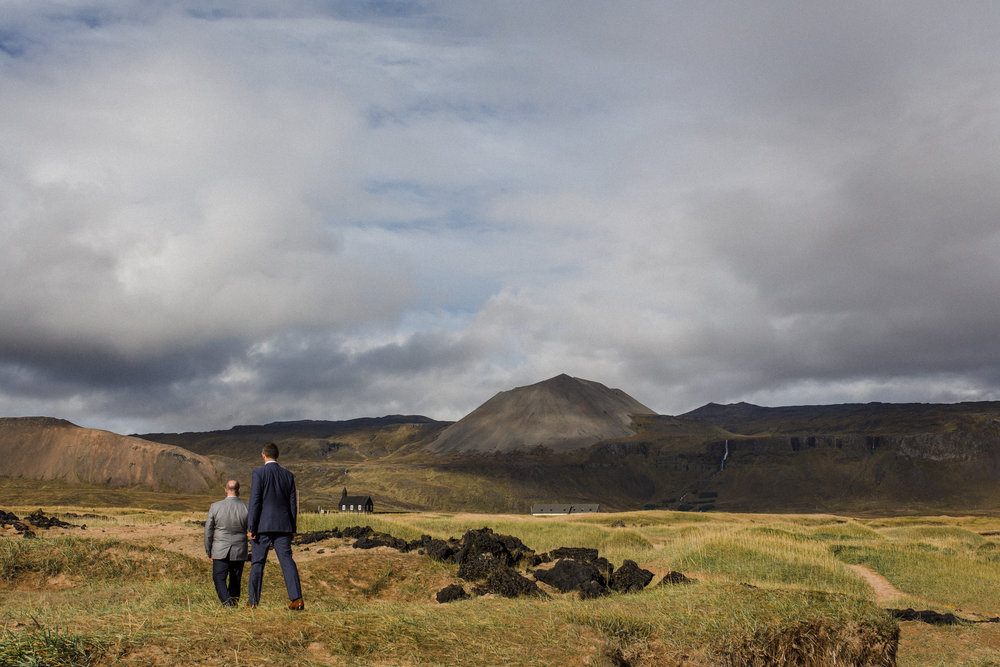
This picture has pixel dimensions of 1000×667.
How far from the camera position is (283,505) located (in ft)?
35.2

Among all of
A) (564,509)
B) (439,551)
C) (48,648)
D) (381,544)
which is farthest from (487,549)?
(564,509)

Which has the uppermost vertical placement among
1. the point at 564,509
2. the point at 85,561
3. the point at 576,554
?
the point at 85,561

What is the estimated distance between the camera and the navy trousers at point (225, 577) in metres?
11.2

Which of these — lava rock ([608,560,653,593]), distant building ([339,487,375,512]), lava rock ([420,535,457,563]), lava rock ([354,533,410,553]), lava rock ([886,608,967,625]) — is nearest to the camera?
lava rock ([886,608,967,625])

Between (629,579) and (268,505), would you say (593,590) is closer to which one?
(629,579)

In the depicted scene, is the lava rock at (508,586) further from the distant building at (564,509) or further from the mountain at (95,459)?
the mountain at (95,459)

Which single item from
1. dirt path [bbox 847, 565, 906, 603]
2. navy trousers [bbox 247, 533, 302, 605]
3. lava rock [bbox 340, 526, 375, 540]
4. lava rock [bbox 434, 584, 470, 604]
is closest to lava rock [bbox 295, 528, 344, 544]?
lava rock [bbox 340, 526, 375, 540]

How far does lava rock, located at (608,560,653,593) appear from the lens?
646 inches

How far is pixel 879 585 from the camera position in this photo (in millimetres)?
22312

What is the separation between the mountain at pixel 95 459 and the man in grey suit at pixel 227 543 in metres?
135

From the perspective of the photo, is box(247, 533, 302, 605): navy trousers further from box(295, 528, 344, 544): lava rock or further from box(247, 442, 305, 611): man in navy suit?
box(295, 528, 344, 544): lava rock

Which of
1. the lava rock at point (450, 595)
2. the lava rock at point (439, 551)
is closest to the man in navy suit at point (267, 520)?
the lava rock at point (450, 595)

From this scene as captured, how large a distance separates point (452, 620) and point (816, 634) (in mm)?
4690

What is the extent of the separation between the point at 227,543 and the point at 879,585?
67.3ft
